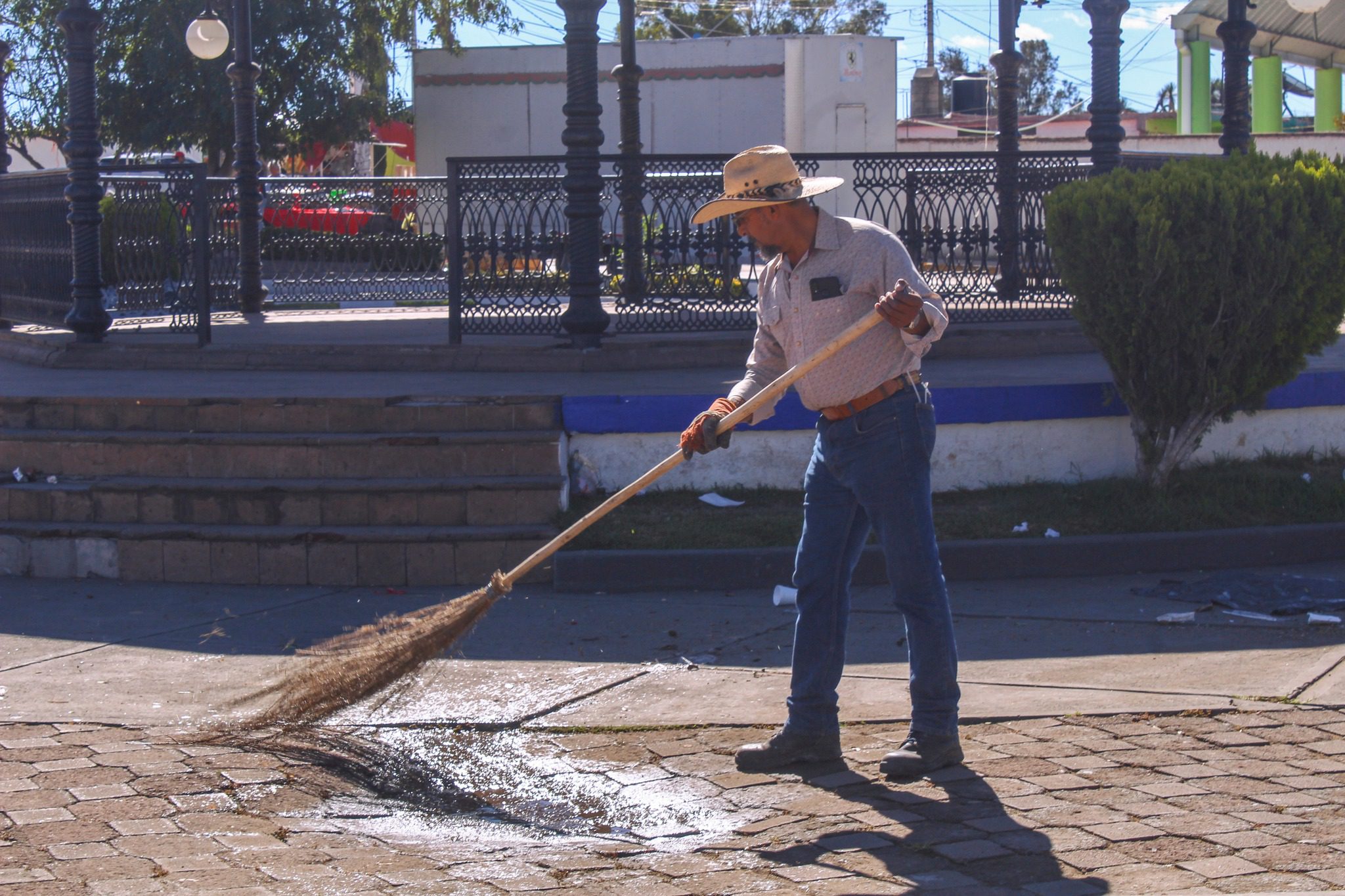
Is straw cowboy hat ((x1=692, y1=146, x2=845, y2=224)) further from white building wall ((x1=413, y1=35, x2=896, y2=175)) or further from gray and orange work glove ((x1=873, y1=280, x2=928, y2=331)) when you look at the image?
white building wall ((x1=413, y1=35, x2=896, y2=175))

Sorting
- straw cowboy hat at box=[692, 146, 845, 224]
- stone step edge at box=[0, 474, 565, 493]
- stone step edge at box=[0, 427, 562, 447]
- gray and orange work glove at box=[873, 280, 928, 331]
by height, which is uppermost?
straw cowboy hat at box=[692, 146, 845, 224]

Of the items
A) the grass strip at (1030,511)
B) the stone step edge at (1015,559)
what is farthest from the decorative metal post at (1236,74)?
the stone step edge at (1015,559)

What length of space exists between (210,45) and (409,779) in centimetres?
1314

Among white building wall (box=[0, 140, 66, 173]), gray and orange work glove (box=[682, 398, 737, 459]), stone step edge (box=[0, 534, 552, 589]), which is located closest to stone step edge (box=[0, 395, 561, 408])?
stone step edge (box=[0, 534, 552, 589])

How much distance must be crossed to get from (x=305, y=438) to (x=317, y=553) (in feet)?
2.46

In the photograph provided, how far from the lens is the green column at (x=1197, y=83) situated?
3283cm

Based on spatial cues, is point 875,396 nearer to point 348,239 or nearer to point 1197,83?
point 348,239

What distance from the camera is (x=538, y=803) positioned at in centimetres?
430

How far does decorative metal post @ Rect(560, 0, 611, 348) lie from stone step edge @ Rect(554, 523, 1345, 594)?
298cm

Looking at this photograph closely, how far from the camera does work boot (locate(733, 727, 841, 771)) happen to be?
4.45 metres

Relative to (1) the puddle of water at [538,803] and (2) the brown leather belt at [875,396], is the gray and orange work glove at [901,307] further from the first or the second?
(1) the puddle of water at [538,803]

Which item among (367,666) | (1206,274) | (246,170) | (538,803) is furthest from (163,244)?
(538,803)

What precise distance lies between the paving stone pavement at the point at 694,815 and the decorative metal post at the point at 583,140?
491 centimetres

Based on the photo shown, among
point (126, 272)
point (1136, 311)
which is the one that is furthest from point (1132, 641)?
point (126, 272)
